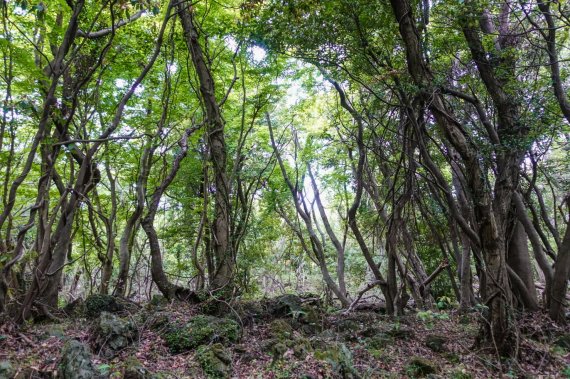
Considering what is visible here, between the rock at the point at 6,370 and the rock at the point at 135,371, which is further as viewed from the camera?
the rock at the point at 135,371

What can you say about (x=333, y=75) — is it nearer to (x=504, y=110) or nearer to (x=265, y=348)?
(x=504, y=110)

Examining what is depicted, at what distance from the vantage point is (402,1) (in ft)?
18.4

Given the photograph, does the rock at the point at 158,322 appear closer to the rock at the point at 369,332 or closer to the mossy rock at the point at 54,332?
the mossy rock at the point at 54,332

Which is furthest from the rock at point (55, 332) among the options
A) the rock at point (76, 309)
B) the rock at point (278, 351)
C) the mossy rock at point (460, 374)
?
the mossy rock at point (460, 374)

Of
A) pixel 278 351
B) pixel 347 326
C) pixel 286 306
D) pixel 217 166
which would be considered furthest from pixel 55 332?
pixel 347 326

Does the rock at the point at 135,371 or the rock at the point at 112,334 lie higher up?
the rock at the point at 112,334

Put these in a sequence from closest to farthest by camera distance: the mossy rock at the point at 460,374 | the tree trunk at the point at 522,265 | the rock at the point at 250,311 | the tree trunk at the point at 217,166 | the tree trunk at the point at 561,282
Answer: the mossy rock at the point at 460,374, the tree trunk at the point at 561,282, the rock at the point at 250,311, the tree trunk at the point at 217,166, the tree trunk at the point at 522,265

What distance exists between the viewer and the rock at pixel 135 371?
3895mm

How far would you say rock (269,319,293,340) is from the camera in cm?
587

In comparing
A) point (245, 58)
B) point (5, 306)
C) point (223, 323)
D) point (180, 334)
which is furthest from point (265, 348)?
point (245, 58)

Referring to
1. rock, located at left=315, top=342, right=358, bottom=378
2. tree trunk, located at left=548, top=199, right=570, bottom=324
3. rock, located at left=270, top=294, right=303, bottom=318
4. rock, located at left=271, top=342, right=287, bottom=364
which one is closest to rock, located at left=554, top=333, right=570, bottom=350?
tree trunk, located at left=548, top=199, right=570, bottom=324

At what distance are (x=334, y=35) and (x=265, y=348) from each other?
5.37 metres

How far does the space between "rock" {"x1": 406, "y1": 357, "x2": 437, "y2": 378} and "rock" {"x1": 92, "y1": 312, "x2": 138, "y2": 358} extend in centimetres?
371

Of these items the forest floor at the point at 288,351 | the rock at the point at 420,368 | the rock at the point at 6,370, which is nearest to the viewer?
the rock at the point at 6,370
